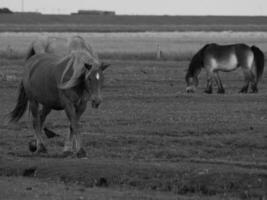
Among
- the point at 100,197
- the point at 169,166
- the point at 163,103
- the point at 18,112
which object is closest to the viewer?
the point at 100,197

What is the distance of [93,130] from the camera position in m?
19.2

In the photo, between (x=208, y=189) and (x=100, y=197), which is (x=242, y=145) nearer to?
(x=208, y=189)

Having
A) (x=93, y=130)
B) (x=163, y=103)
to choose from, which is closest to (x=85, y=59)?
(x=93, y=130)

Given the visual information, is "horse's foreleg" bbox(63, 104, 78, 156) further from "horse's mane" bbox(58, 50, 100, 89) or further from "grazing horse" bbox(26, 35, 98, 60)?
"grazing horse" bbox(26, 35, 98, 60)

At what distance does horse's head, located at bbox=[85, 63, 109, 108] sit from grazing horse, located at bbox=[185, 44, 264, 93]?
14803 millimetres

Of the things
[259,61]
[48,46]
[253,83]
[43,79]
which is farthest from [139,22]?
[43,79]

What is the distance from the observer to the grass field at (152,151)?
12.6 m

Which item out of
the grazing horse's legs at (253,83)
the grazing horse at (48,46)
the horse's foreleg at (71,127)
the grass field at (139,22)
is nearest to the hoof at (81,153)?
the horse's foreleg at (71,127)

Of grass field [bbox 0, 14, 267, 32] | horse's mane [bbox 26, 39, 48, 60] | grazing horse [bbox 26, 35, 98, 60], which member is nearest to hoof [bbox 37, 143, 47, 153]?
grazing horse [bbox 26, 35, 98, 60]

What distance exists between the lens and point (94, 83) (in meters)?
14.7

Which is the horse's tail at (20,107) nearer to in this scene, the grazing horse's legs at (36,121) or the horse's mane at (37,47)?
the grazing horse's legs at (36,121)

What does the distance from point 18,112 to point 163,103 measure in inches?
330

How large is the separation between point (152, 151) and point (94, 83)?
2250 mm

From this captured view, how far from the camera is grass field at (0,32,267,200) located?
12.6 m
